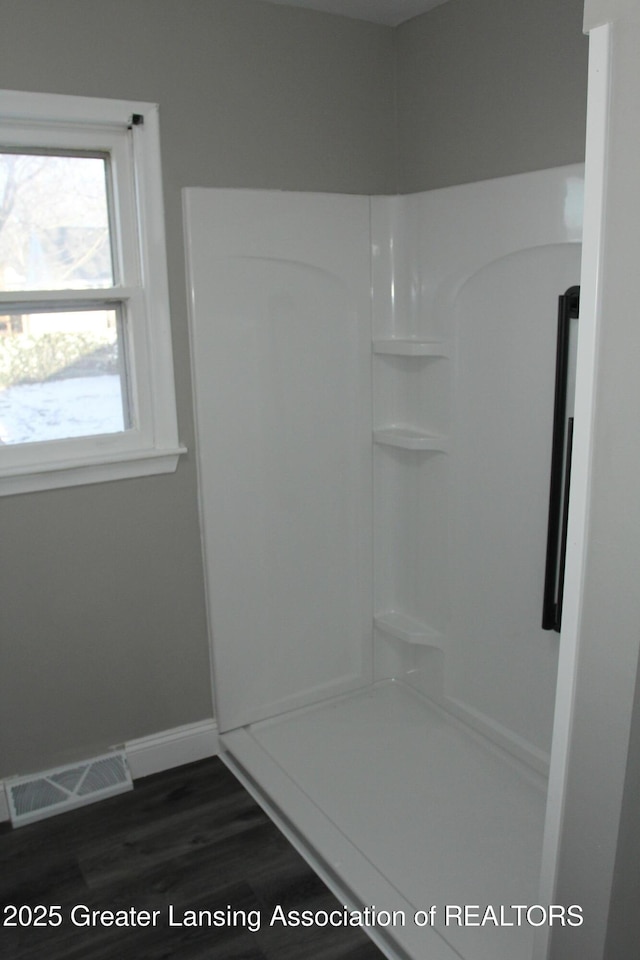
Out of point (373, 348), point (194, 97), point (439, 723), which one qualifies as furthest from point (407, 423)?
point (194, 97)

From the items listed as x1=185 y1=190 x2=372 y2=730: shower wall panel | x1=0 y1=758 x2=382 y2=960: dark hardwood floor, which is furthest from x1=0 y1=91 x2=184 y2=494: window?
x1=0 y1=758 x2=382 y2=960: dark hardwood floor

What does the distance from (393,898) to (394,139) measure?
2.35 m

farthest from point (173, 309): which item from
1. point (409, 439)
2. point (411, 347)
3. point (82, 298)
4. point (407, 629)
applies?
point (407, 629)

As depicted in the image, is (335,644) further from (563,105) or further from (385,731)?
(563,105)

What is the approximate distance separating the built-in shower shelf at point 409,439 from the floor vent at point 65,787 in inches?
54.5

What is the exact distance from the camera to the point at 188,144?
7.99ft

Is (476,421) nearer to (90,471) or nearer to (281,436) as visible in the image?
(281,436)

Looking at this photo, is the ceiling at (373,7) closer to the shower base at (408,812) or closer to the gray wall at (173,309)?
the gray wall at (173,309)

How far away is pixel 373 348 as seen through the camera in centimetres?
288

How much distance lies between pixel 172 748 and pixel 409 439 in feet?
4.33

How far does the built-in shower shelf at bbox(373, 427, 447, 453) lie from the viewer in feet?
9.13

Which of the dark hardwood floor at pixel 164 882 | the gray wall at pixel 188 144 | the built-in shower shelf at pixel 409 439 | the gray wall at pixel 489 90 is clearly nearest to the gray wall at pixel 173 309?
the gray wall at pixel 188 144

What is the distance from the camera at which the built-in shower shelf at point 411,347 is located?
2.71 m

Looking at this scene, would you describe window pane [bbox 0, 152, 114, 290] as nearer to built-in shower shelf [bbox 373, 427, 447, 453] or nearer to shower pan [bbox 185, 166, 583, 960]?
shower pan [bbox 185, 166, 583, 960]
